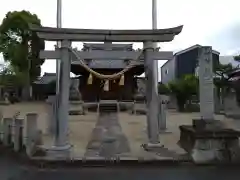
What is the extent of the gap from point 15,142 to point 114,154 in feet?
10.3

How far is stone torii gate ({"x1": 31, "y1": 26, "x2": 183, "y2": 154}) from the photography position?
31.2 feet

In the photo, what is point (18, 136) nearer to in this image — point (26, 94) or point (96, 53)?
point (96, 53)

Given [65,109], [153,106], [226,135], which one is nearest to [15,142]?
[65,109]

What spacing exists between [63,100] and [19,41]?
3192cm

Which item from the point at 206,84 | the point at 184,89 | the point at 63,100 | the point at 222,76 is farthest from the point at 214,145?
the point at 222,76

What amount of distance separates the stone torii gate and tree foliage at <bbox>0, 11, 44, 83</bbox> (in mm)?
29593

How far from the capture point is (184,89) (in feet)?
81.3

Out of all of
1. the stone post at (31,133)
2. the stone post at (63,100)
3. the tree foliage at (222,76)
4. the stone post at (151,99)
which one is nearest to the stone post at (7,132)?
the stone post at (31,133)

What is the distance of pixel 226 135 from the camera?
28.9ft

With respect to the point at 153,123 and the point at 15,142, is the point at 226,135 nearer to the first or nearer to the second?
the point at 153,123

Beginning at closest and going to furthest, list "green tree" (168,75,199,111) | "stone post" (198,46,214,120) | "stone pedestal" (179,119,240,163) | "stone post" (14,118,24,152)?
"stone pedestal" (179,119,240,163) → "stone post" (198,46,214,120) → "stone post" (14,118,24,152) → "green tree" (168,75,199,111)

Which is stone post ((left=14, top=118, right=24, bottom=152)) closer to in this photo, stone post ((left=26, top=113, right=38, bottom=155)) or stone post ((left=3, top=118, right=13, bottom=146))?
stone post ((left=26, top=113, right=38, bottom=155))

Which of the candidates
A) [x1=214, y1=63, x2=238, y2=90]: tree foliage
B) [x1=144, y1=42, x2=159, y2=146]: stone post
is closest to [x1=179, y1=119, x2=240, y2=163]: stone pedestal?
[x1=144, y1=42, x2=159, y2=146]: stone post

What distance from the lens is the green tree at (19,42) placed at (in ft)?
124
